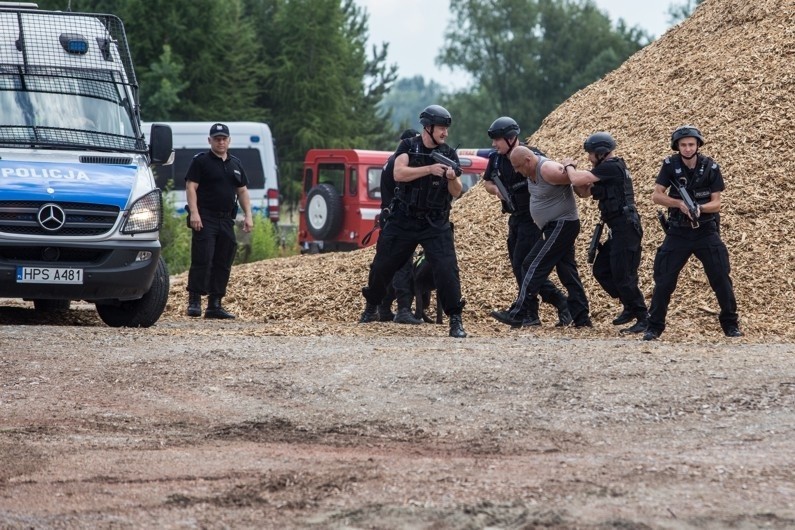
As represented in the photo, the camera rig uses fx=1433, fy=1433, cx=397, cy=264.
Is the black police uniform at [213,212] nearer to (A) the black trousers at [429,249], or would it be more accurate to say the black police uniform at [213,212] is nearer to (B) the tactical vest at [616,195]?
(A) the black trousers at [429,249]

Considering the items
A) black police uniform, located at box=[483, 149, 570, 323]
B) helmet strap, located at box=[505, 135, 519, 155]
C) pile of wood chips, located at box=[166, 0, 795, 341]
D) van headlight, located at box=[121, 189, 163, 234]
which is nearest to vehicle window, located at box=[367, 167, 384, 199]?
pile of wood chips, located at box=[166, 0, 795, 341]

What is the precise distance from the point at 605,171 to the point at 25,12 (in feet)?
17.2

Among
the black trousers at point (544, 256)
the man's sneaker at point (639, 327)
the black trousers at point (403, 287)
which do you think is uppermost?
the black trousers at point (544, 256)

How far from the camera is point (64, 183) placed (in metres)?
11.3

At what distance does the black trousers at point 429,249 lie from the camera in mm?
Answer: 11477

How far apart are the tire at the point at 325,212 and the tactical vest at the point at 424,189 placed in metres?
14.3

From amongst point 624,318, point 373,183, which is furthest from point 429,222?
point 373,183

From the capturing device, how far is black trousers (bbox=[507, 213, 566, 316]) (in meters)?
13.0

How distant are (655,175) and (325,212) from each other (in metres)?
10.9

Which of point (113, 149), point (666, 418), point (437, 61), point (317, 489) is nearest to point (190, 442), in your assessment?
point (317, 489)

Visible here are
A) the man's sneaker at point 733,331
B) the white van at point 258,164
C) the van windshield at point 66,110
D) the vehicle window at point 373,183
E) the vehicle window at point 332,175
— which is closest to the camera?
the man's sneaker at point 733,331

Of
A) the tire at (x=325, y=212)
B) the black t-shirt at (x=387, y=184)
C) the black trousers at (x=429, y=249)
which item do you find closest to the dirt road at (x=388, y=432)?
the black trousers at (x=429, y=249)

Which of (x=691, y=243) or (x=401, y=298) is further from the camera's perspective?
(x=401, y=298)

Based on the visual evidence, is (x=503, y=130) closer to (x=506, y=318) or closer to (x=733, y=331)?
(x=506, y=318)
